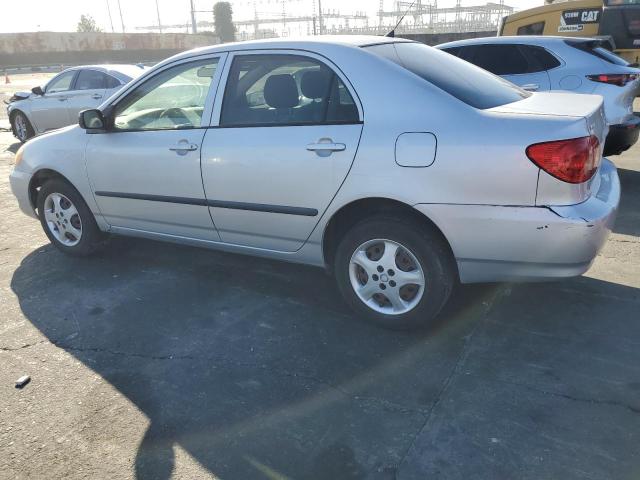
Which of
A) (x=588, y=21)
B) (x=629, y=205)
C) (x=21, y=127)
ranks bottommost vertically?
(x=629, y=205)

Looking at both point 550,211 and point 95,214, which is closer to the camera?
point 550,211

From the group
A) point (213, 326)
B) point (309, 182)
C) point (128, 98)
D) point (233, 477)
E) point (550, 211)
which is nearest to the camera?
point (233, 477)

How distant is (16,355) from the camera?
128 inches

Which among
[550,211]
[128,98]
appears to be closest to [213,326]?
[128,98]

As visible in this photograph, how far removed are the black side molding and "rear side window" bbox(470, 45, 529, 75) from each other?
4.70 m

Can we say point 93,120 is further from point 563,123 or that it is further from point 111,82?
point 111,82

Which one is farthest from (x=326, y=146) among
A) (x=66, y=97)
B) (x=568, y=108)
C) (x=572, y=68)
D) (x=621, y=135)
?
(x=66, y=97)

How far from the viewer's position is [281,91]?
3.41m

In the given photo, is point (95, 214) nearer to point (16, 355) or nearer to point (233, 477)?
point (16, 355)

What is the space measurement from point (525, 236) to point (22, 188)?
4164 mm

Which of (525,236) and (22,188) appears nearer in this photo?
(525,236)

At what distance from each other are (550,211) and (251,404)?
1.79 m

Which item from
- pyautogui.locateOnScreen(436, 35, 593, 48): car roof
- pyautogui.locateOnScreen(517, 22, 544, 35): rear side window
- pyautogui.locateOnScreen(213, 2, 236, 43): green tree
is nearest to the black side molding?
pyautogui.locateOnScreen(436, 35, 593, 48): car roof

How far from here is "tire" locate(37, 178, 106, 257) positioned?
14.6 ft
